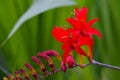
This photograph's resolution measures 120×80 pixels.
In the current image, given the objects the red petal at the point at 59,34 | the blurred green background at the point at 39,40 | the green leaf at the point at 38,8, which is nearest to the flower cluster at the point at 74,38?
the red petal at the point at 59,34

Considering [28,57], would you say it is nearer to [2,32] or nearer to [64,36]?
[2,32]

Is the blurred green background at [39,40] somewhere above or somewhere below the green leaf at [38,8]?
below

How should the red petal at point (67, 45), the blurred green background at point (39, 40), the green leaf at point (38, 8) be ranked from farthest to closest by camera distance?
Result: 1. the blurred green background at point (39, 40)
2. the green leaf at point (38, 8)
3. the red petal at point (67, 45)

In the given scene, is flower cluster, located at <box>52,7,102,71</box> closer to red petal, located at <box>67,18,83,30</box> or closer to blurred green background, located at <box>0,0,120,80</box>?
red petal, located at <box>67,18,83,30</box>

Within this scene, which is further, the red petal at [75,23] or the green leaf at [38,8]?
the green leaf at [38,8]

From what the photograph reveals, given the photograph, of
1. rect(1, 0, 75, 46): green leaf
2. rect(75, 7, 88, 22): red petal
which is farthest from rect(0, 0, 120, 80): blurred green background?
rect(75, 7, 88, 22): red petal

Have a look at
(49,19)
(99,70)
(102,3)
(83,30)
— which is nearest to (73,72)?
(99,70)

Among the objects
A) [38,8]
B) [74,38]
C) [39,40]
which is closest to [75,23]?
[74,38]

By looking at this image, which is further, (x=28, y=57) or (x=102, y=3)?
(x=102, y=3)

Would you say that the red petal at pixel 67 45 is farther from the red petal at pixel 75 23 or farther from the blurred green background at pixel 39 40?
the blurred green background at pixel 39 40
